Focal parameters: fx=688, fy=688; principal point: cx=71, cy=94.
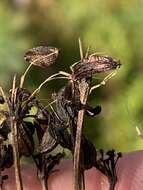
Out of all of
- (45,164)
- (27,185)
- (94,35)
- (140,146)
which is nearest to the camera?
(45,164)

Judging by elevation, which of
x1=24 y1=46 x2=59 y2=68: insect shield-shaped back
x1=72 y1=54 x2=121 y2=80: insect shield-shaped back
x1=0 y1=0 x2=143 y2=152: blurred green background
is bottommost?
x1=72 y1=54 x2=121 y2=80: insect shield-shaped back

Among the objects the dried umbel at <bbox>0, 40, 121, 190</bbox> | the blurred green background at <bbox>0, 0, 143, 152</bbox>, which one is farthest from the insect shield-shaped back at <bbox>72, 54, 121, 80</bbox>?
the blurred green background at <bbox>0, 0, 143, 152</bbox>

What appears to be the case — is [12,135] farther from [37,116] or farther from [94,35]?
[94,35]

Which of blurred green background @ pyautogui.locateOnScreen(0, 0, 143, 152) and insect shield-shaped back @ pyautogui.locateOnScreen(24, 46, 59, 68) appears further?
blurred green background @ pyautogui.locateOnScreen(0, 0, 143, 152)

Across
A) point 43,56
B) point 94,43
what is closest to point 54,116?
point 43,56

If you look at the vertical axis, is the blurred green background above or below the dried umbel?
above

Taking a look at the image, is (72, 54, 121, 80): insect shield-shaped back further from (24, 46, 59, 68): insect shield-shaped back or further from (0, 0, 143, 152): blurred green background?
(0, 0, 143, 152): blurred green background

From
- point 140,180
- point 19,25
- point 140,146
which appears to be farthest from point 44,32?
point 140,180
